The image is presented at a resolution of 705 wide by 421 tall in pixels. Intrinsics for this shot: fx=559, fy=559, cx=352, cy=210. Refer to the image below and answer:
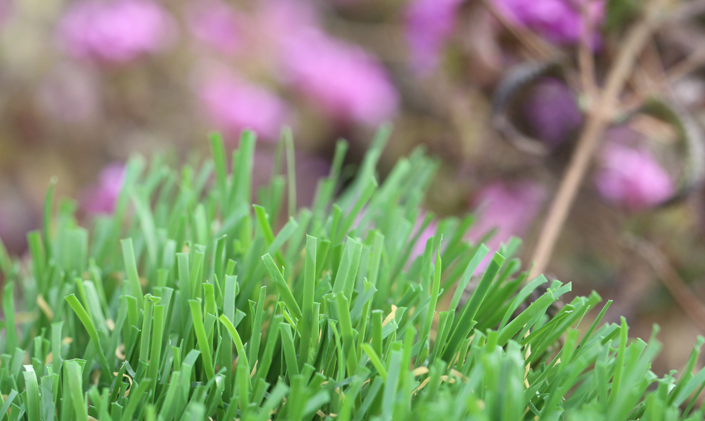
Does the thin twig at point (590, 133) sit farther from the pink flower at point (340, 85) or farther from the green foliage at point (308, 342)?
the pink flower at point (340, 85)

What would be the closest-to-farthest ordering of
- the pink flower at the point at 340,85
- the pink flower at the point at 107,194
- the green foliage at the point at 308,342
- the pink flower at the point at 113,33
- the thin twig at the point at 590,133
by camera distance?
the green foliage at the point at 308,342 < the thin twig at the point at 590,133 < the pink flower at the point at 107,194 < the pink flower at the point at 113,33 < the pink flower at the point at 340,85

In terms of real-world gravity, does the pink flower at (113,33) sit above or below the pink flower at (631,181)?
above

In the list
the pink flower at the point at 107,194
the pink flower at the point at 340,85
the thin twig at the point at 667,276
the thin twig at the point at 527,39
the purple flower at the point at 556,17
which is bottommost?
the pink flower at the point at 107,194

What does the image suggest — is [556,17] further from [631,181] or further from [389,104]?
[389,104]

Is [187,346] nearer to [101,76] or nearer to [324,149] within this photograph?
[101,76]

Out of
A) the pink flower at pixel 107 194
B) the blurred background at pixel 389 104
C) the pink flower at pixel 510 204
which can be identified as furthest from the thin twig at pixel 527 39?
the pink flower at pixel 107 194

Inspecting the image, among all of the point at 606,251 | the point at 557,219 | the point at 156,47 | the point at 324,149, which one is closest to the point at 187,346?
the point at 557,219

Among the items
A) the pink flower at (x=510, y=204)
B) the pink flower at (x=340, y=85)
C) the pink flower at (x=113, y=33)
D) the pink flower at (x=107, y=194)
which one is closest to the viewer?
the pink flower at (x=510, y=204)
